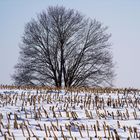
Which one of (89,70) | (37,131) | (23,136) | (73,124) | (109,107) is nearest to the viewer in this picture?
(23,136)

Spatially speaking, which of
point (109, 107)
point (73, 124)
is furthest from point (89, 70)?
point (73, 124)

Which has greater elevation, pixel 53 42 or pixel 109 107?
pixel 53 42

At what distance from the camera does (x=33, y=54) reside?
35.8 meters

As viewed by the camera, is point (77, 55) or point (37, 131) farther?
point (77, 55)

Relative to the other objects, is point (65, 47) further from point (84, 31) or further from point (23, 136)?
point (23, 136)

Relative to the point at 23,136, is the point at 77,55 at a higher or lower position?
higher

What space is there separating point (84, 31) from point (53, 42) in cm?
364

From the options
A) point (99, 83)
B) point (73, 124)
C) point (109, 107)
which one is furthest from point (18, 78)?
point (73, 124)

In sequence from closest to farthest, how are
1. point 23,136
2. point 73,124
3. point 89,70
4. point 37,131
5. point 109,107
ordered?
point 23,136 < point 37,131 < point 73,124 < point 109,107 < point 89,70

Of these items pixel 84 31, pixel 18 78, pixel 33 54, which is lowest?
pixel 18 78

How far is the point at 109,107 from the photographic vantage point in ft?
36.1

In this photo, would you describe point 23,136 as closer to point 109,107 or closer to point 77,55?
point 109,107

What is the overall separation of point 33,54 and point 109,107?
25.3m

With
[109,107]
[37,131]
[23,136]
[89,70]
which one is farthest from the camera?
[89,70]
